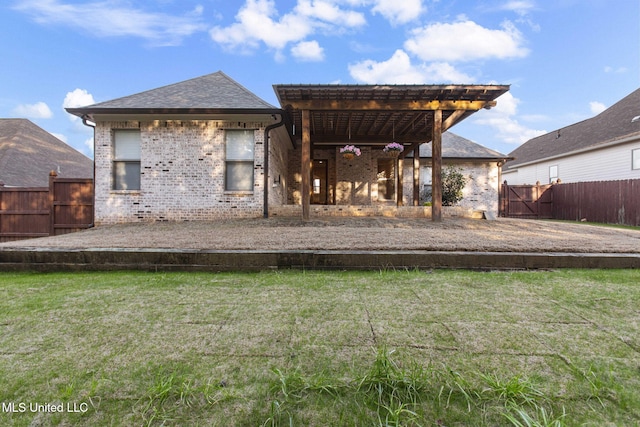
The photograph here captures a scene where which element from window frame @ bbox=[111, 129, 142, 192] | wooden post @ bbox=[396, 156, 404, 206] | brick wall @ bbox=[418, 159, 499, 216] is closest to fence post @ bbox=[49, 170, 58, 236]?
window frame @ bbox=[111, 129, 142, 192]

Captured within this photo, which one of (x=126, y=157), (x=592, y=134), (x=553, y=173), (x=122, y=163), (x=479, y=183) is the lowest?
(x=479, y=183)

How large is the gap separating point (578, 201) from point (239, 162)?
14.5 m

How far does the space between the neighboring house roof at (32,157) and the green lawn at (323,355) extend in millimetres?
15898

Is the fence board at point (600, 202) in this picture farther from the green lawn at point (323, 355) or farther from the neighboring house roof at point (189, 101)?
the neighboring house roof at point (189, 101)

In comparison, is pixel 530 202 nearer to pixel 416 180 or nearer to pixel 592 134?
pixel 592 134

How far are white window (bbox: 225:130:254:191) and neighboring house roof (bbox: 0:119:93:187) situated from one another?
1176cm

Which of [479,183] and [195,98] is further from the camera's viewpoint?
[479,183]

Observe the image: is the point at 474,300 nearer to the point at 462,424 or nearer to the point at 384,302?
the point at 384,302

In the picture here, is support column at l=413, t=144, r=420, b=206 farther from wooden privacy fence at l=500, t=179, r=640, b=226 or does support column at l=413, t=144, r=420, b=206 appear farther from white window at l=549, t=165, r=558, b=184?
white window at l=549, t=165, r=558, b=184

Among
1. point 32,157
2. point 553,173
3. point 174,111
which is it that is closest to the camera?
point 174,111

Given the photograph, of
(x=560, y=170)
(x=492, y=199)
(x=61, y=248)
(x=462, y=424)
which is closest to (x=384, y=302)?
(x=462, y=424)

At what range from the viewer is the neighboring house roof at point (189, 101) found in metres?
8.02

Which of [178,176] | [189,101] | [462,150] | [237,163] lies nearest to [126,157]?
[178,176]

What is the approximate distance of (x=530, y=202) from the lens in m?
14.7
